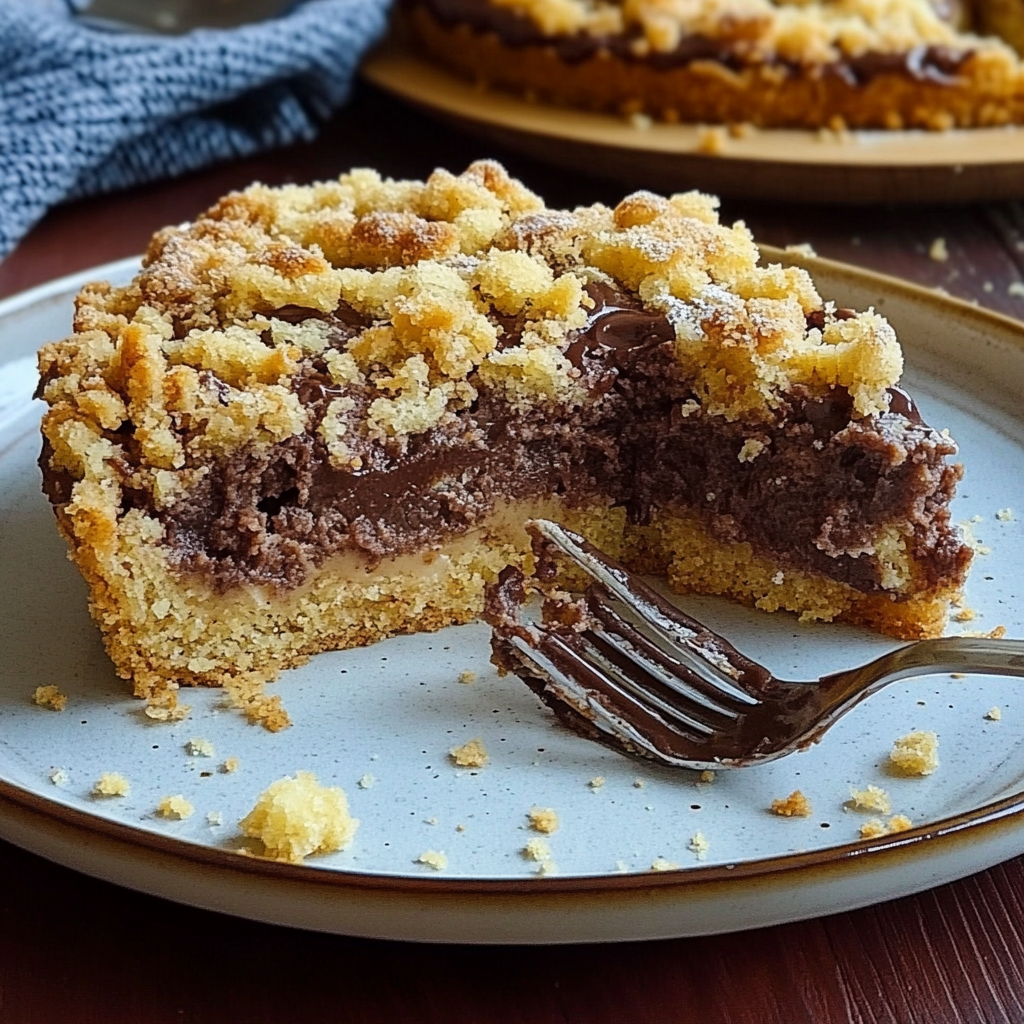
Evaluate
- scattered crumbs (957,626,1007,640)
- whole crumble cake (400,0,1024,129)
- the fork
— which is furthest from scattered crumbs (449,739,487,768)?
whole crumble cake (400,0,1024,129)

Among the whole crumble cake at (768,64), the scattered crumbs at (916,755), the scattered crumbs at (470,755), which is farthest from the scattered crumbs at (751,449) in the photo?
the whole crumble cake at (768,64)

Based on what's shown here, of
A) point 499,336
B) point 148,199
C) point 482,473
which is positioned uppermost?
point 499,336

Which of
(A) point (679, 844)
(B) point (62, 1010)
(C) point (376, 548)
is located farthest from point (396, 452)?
(B) point (62, 1010)

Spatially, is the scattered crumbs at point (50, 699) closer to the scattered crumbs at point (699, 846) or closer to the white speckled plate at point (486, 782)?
the white speckled plate at point (486, 782)

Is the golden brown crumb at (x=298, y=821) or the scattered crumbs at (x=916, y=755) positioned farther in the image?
the scattered crumbs at (x=916, y=755)

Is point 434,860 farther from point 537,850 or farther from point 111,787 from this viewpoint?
point 111,787

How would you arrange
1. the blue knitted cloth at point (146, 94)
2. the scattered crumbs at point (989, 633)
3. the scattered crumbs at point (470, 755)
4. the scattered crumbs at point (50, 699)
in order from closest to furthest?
the scattered crumbs at point (470, 755)
the scattered crumbs at point (50, 699)
the scattered crumbs at point (989, 633)
the blue knitted cloth at point (146, 94)

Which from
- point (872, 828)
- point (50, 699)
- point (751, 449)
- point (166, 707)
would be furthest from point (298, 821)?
point (751, 449)

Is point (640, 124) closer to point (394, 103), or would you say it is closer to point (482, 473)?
point (394, 103)
